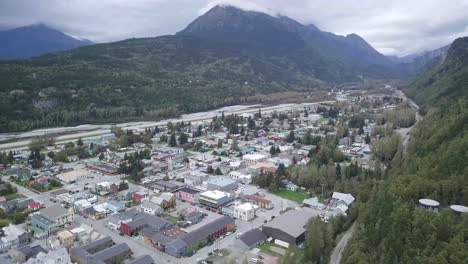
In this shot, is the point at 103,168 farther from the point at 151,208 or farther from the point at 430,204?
the point at 430,204

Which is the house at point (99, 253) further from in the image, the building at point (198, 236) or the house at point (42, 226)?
the house at point (42, 226)

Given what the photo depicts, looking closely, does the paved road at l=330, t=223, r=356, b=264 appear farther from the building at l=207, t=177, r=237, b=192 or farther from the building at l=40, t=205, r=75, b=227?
the building at l=40, t=205, r=75, b=227

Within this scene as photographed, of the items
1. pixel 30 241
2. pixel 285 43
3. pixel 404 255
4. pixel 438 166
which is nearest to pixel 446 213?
pixel 404 255

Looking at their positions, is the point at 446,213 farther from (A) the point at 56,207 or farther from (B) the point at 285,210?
(A) the point at 56,207

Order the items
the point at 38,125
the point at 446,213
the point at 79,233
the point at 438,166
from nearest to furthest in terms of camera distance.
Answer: the point at 446,213 → the point at 438,166 → the point at 79,233 → the point at 38,125

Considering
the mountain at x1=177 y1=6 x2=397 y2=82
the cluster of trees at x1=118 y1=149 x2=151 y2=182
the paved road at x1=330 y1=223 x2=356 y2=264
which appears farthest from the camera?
the mountain at x1=177 y1=6 x2=397 y2=82

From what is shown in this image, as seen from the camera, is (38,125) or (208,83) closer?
(38,125)

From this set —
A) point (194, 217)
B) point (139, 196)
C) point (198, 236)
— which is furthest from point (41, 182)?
point (198, 236)

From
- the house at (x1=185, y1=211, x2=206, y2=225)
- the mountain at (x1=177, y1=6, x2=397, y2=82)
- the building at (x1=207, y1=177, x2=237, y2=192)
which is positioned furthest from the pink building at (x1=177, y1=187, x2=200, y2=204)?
the mountain at (x1=177, y1=6, x2=397, y2=82)
